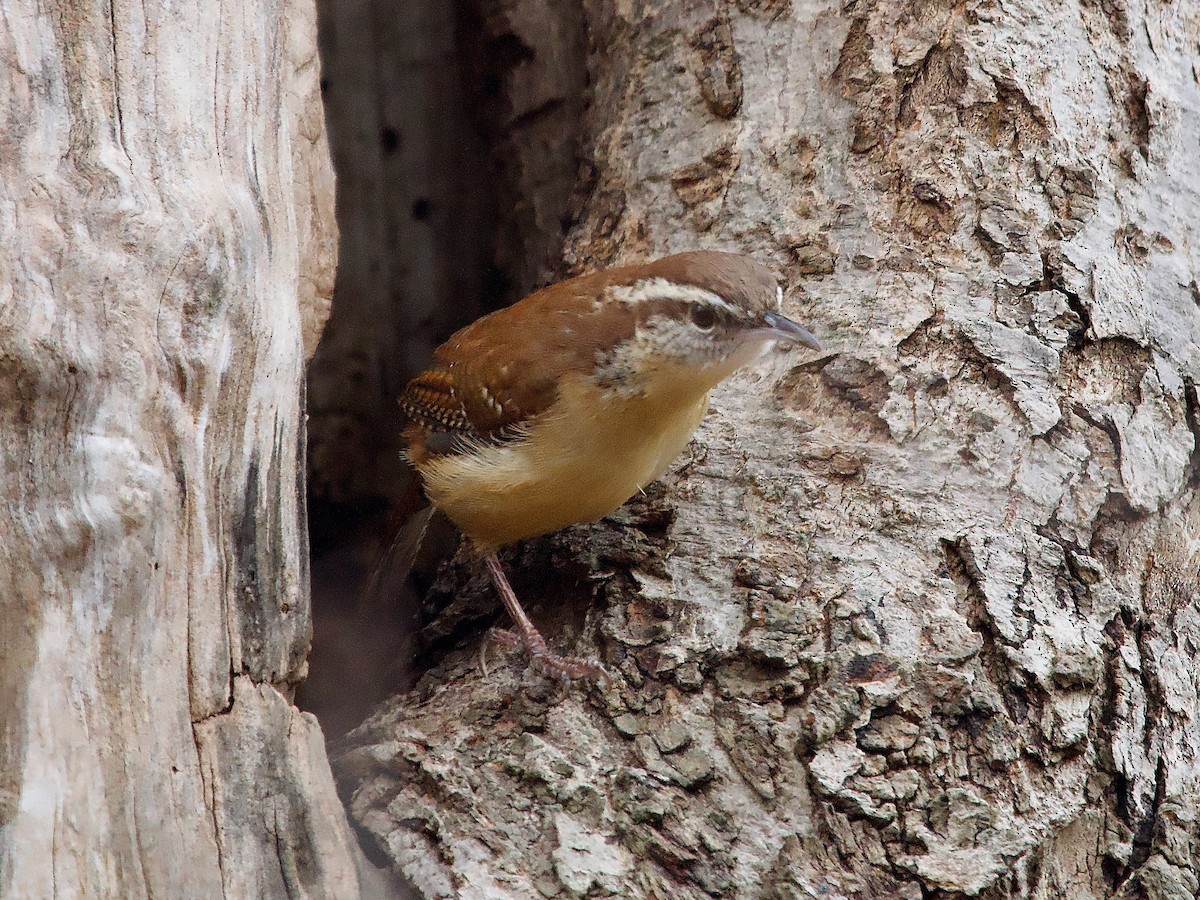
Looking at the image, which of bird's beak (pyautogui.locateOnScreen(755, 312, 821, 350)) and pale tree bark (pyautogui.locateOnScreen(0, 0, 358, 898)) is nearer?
pale tree bark (pyautogui.locateOnScreen(0, 0, 358, 898))

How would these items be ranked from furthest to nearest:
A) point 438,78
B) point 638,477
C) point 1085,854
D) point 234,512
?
point 438,78 → point 638,477 → point 1085,854 → point 234,512

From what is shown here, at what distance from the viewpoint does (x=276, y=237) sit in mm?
2527

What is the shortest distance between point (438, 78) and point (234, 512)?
2.73 metres

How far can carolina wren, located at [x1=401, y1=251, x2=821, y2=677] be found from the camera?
9.32ft

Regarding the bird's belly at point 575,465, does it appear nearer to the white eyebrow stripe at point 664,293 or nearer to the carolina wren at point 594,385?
the carolina wren at point 594,385

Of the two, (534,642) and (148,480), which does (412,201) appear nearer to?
(534,642)

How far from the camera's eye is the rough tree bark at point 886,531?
2.47 meters

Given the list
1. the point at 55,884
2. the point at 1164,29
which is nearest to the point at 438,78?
the point at 1164,29

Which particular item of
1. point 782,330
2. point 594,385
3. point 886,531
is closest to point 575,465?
point 594,385

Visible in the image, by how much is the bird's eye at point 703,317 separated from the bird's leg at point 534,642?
865mm

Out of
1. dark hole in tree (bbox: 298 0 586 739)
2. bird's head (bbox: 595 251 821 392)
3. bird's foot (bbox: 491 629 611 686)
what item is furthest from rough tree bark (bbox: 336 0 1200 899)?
dark hole in tree (bbox: 298 0 586 739)

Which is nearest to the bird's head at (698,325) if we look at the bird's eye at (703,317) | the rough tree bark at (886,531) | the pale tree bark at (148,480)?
the bird's eye at (703,317)

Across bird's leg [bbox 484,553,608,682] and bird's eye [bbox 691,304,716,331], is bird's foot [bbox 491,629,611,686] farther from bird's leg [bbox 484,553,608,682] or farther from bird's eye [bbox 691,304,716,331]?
bird's eye [bbox 691,304,716,331]

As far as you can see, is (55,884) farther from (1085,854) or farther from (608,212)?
(608,212)
